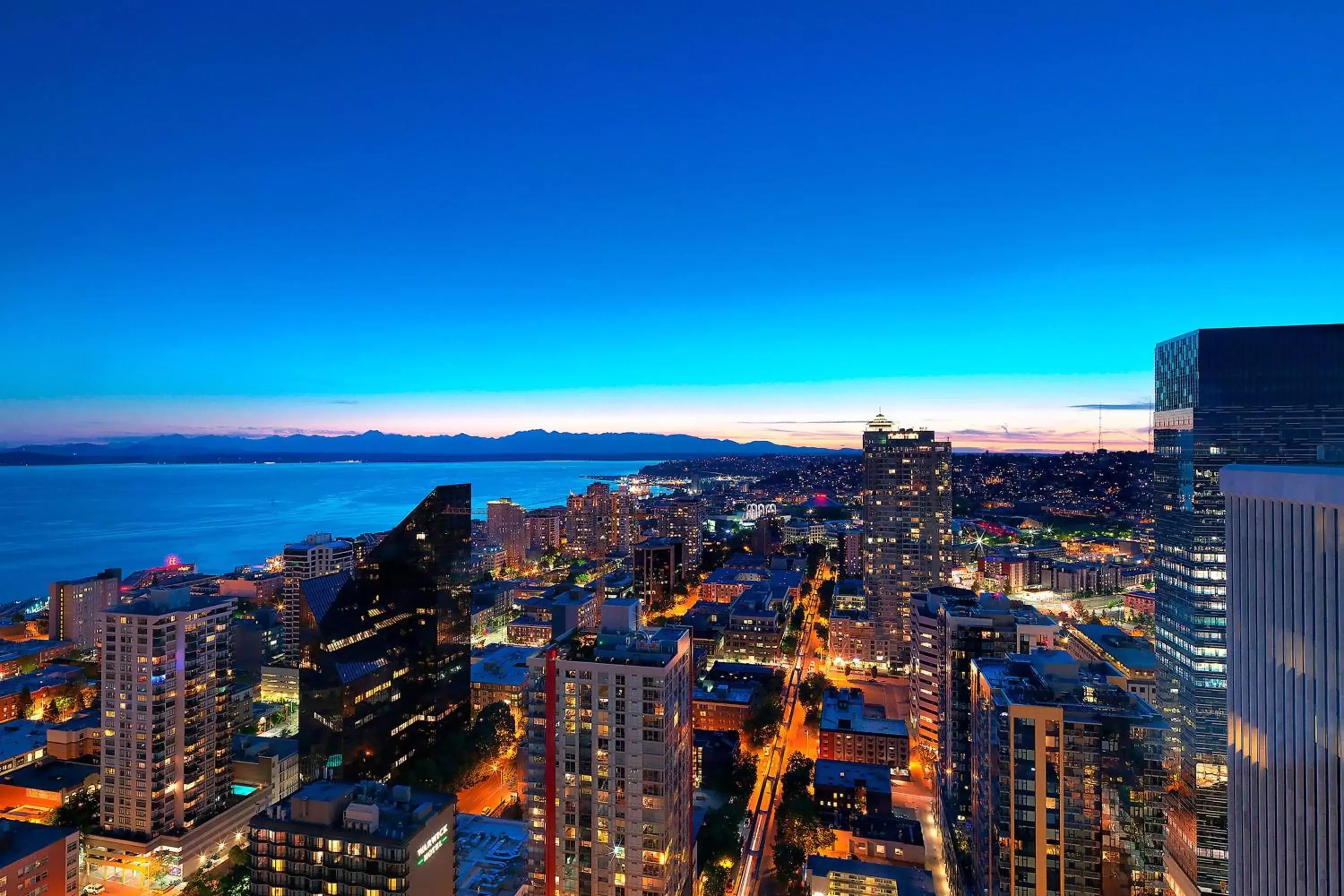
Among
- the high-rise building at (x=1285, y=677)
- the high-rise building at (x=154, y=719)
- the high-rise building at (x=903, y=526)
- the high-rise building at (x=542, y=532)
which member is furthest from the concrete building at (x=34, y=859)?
the high-rise building at (x=542, y=532)

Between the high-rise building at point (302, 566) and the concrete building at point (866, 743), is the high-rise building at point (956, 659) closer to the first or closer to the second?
the concrete building at point (866, 743)

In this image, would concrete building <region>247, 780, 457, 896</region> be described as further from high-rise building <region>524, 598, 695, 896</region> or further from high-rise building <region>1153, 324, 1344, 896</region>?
high-rise building <region>1153, 324, 1344, 896</region>

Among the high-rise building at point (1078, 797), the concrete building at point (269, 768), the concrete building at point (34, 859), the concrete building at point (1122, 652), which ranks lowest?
the concrete building at point (269, 768)

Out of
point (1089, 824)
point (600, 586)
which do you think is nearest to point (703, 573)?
point (600, 586)

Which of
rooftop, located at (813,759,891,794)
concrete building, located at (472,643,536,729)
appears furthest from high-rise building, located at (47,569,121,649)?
rooftop, located at (813,759,891,794)

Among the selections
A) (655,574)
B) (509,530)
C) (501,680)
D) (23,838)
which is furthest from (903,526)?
(509,530)

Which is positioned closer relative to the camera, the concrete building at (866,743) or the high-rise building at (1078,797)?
the high-rise building at (1078,797)
